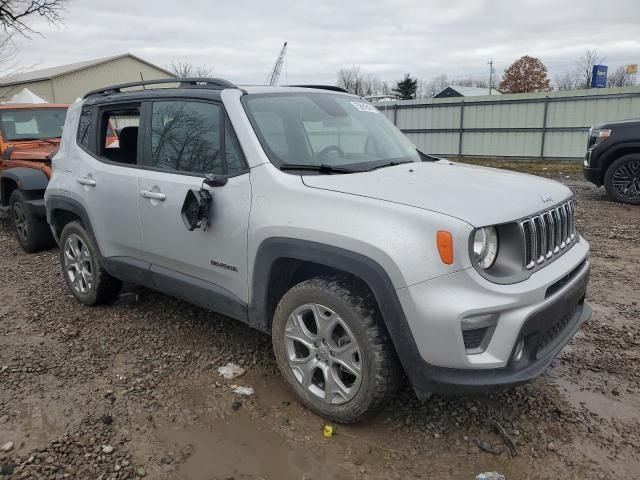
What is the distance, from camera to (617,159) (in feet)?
30.2

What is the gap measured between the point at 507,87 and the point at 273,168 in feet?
226

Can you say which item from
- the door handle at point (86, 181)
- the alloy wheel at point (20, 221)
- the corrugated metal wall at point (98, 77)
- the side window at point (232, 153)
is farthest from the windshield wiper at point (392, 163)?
the corrugated metal wall at point (98, 77)

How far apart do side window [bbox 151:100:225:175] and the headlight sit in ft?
5.41

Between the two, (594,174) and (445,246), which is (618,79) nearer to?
(594,174)

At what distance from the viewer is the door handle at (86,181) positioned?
14.1 feet

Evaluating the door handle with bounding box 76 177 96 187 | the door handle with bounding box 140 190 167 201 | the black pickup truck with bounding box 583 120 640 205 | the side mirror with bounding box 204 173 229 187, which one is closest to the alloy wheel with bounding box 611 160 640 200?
the black pickup truck with bounding box 583 120 640 205

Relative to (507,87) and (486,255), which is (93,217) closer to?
(486,255)

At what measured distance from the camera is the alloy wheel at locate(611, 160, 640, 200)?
9.09 meters

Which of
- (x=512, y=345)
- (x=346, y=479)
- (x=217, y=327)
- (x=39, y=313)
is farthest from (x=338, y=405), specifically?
(x=39, y=313)

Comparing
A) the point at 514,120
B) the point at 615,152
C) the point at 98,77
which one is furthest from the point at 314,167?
the point at 98,77

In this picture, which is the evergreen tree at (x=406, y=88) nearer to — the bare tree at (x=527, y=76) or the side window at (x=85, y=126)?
the bare tree at (x=527, y=76)

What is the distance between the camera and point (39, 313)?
4750 millimetres

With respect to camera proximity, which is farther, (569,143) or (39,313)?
(569,143)

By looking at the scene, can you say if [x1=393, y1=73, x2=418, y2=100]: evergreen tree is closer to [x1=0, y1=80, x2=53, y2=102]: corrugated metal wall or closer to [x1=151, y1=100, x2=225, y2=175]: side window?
[x1=0, y1=80, x2=53, y2=102]: corrugated metal wall
